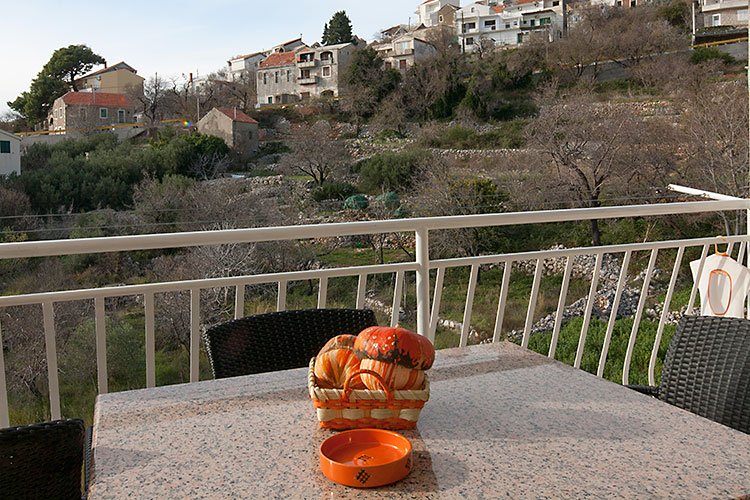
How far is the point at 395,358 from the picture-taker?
89 centimetres

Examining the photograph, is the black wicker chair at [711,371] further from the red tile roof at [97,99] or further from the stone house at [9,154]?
the red tile roof at [97,99]

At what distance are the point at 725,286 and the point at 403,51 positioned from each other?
31.9m

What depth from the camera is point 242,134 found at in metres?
23.3

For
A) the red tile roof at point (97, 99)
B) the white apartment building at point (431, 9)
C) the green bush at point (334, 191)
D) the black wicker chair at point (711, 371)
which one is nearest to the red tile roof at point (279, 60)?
the red tile roof at point (97, 99)

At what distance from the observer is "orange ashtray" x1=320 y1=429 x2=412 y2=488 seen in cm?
75

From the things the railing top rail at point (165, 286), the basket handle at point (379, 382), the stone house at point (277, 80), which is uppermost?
the stone house at point (277, 80)

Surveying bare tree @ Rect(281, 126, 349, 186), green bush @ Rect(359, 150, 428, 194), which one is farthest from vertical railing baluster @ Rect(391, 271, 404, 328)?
bare tree @ Rect(281, 126, 349, 186)

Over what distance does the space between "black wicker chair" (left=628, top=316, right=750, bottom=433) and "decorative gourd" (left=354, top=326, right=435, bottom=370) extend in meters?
0.69

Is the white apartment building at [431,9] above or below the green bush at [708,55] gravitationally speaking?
above

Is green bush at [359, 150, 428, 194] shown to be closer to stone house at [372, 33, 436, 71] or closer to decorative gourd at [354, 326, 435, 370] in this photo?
stone house at [372, 33, 436, 71]

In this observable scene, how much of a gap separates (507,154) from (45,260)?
1106 cm

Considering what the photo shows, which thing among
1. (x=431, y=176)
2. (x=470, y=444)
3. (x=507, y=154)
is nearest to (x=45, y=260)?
→ (x=431, y=176)

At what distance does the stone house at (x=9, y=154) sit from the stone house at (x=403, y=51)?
18.3 m

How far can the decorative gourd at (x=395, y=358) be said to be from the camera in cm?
89
